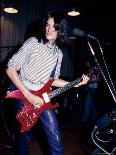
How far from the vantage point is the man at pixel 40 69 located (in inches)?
116

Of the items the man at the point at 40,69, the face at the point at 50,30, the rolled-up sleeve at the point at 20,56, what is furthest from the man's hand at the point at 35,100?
the face at the point at 50,30

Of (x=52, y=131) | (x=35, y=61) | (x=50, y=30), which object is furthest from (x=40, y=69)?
(x=52, y=131)

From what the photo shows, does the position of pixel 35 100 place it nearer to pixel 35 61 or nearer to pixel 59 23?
pixel 35 61

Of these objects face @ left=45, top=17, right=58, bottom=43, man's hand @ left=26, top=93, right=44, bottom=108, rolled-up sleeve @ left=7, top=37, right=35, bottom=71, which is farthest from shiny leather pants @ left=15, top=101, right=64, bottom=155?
face @ left=45, top=17, right=58, bottom=43

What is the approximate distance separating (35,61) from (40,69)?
0.11 metres

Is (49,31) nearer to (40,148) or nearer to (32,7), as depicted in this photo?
(40,148)

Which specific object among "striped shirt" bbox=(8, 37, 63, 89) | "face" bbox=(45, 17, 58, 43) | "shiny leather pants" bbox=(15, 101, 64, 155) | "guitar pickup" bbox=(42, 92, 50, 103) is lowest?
"shiny leather pants" bbox=(15, 101, 64, 155)

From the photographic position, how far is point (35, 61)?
309cm

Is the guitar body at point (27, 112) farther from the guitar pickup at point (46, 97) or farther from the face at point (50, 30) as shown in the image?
the face at point (50, 30)

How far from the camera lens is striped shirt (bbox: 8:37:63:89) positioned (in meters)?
3.01

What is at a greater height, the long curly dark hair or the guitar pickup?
the long curly dark hair

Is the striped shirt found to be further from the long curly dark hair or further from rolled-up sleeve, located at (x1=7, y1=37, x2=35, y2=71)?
the long curly dark hair

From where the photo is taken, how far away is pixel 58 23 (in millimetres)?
3145

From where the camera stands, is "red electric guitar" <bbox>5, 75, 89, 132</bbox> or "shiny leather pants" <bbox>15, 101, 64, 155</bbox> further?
"red electric guitar" <bbox>5, 75, 89, 132</bbox>
